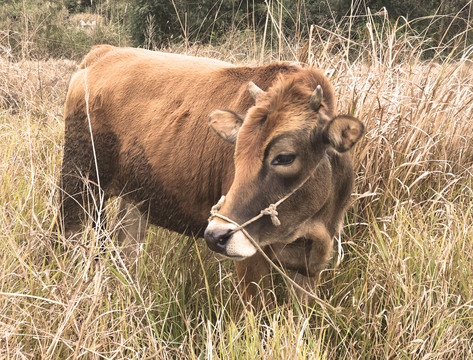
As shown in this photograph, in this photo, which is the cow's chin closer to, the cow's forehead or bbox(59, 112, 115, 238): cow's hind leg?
the cow's forehead

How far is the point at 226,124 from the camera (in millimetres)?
3047

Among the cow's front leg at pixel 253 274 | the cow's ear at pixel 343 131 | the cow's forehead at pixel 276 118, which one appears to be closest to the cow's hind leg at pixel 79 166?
the cow's front leg at pixel 253 274

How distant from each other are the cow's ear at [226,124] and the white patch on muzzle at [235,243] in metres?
0.61

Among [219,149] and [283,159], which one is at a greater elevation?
[283,159]

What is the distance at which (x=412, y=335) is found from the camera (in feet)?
9.68

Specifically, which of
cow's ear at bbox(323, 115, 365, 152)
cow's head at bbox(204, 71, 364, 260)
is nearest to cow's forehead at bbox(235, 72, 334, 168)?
cow's head at bbox(204, 71, 364, 260)

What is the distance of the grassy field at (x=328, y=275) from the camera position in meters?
2.65

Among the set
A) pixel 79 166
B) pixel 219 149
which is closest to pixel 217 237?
pixel 219 149

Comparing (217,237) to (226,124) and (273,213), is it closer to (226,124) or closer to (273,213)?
(273,213)

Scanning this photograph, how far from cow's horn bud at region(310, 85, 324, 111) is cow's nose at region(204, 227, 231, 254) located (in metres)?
0.82

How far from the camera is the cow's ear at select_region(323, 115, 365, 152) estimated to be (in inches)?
108

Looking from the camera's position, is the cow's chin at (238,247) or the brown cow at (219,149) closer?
the cow's chin at (238,247)

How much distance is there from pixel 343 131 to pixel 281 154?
0.35m

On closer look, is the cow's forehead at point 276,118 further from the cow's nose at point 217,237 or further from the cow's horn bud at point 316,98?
the cow's nose at point 217,237
